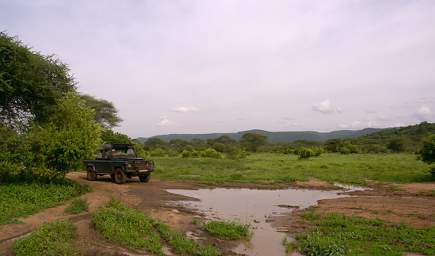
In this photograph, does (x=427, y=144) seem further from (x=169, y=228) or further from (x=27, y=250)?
(x=27, y=250)

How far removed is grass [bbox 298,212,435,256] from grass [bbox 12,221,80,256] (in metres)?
5.06

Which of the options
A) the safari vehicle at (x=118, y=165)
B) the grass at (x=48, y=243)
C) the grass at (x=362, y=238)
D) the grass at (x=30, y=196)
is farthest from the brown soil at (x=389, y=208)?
the grass at (x=30, y=196)

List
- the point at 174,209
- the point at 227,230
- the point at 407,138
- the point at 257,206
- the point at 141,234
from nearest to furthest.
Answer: the point at 141,234
the point at 227,230
the point at 174,209
the point at 257,206
the point at 407,138

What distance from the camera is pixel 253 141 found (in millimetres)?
76188

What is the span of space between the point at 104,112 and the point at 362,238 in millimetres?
40707

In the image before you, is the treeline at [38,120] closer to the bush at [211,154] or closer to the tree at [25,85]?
the tree at [25,85]

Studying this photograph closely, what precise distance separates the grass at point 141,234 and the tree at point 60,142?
5340 mm

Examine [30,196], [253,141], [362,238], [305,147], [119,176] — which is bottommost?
[362,238]

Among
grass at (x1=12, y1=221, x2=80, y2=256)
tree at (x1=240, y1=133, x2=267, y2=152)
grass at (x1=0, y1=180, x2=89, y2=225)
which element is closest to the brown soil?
grass at (x1=12, y1=221, x2=80, y2=256)

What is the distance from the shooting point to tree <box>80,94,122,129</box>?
4666 centimetres

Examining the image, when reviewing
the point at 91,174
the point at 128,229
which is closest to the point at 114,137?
the point at 91,174

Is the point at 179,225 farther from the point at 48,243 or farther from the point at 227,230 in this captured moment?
the point at 48,243

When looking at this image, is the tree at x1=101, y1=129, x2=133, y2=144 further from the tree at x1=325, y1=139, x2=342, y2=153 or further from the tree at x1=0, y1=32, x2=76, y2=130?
the tree at x1=325, y1=139, x2=342, y2=153

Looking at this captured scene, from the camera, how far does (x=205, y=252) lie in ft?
29.1
